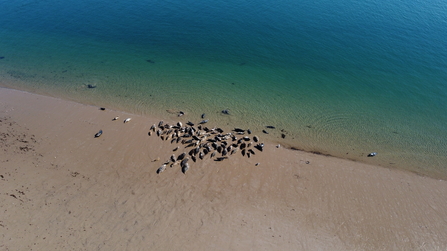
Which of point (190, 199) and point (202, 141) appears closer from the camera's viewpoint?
point (190, 199)

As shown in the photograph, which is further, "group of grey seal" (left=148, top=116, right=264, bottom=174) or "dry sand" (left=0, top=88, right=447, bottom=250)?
"group of grey seal" (left=148, top=116, right=264, bottom=174)

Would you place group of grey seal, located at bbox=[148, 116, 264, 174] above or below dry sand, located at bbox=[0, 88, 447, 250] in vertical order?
above

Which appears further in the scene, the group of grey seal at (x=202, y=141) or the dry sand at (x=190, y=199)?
the group of grey seal at (x=202, y=141)

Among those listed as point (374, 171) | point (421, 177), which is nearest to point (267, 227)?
point (374, 171)

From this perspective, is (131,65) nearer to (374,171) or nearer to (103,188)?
(103,188)
